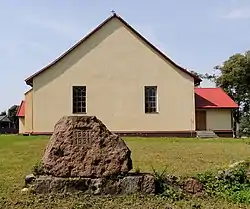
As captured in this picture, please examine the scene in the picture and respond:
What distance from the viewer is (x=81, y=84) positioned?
32.5 metres

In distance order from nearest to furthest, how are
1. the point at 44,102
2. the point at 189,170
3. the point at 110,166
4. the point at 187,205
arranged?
the point at 187,205 < the point at 110,166 < the point at 189,170 < the point at 44,102

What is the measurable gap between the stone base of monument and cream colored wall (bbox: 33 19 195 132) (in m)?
24.5

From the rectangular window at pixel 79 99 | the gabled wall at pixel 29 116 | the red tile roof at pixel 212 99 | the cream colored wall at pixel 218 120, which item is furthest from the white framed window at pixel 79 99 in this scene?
the cream colored wall at pixel 218 120

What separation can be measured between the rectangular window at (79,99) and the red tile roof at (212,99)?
8.91m

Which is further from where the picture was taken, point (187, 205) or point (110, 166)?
point (110, 166)

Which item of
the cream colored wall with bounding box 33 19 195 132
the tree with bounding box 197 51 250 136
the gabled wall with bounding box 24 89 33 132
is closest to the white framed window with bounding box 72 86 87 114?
the cream colored wall with bounding box 33 19 195 132

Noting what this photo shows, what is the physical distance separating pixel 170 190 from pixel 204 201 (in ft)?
2.06

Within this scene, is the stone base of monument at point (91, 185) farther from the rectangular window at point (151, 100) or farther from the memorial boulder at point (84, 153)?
the rectangular window at point (151, 100)

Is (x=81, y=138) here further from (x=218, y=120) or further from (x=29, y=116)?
(x=218, y=120)

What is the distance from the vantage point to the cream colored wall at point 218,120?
35688 mm

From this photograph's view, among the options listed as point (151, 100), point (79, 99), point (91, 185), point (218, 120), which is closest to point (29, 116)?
point (79, 99)

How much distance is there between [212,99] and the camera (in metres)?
37.2

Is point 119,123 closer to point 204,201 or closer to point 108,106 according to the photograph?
point 108,106

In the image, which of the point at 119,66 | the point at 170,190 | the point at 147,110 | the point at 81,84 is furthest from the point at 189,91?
the point at 170,190
